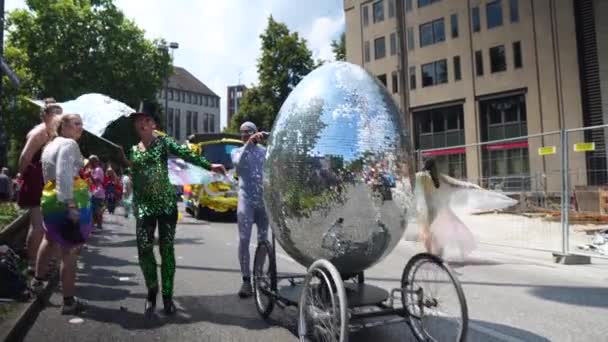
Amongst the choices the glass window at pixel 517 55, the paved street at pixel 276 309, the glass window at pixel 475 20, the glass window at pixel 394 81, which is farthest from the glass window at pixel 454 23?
the paved street at pixel 276 309

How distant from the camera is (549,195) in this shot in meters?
9.48

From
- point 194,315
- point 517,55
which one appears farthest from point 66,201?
point 517,55

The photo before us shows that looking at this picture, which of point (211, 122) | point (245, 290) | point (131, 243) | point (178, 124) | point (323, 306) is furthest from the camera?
point (211, 122)

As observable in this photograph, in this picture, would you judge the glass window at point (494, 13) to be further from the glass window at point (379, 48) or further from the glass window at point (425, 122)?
the glass window at point (379, 48)

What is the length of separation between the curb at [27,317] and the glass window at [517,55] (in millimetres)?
27565

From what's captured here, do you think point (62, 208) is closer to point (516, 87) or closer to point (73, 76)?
point (516, 87)

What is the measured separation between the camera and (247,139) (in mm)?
5207

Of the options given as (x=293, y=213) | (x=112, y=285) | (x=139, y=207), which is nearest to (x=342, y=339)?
(x=293, y=213)

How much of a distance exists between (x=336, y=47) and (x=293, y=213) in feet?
135

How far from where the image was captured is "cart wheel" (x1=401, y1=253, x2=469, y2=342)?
3164mm

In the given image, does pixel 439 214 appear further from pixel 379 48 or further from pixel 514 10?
pixel 379 48

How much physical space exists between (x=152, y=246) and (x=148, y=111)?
1.25m

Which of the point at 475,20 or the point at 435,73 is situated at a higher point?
the point at 475,20

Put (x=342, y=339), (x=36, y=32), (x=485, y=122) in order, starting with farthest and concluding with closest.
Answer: (x=36, y=32), (x=485, y=122), (x=342, y=339)
